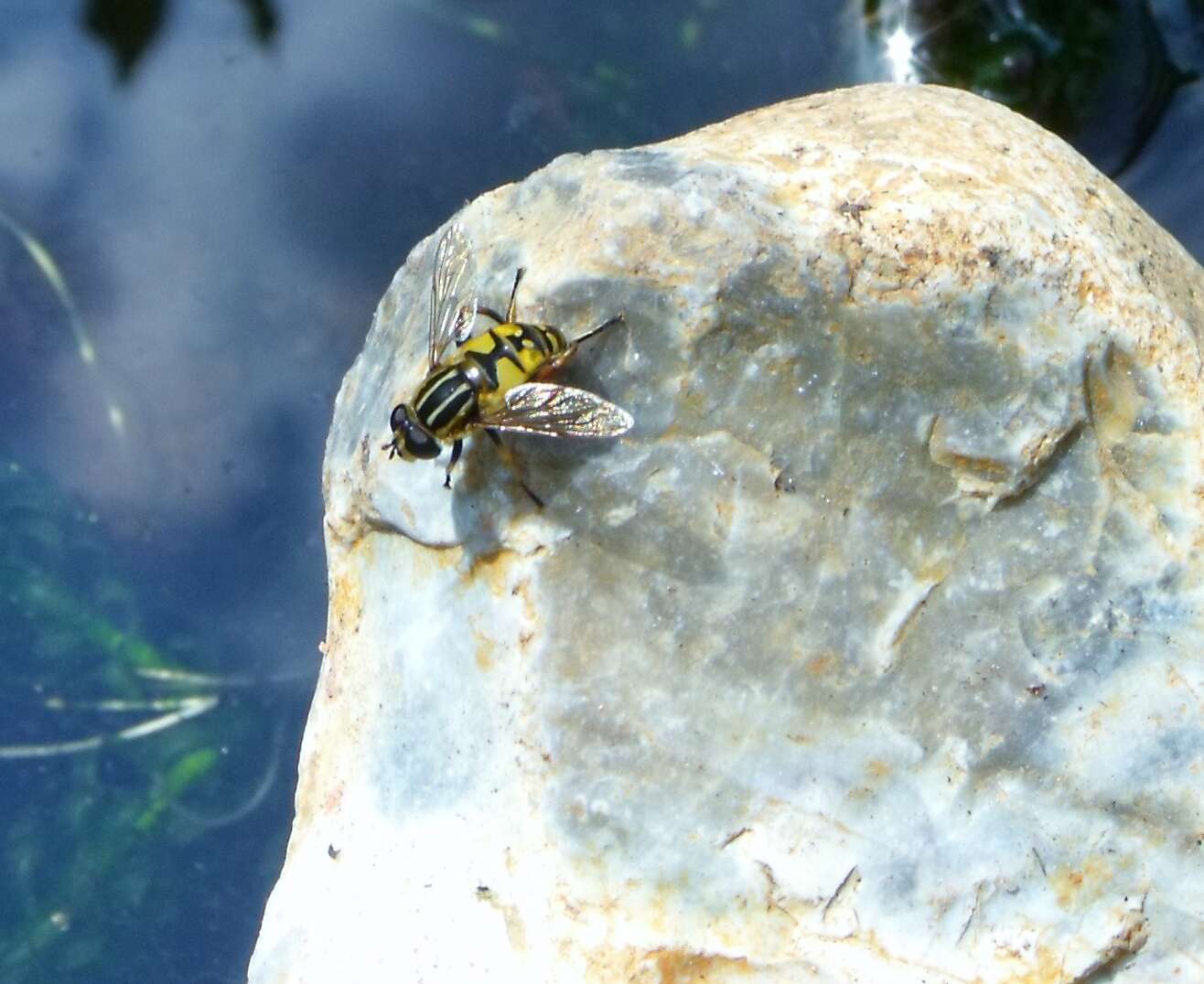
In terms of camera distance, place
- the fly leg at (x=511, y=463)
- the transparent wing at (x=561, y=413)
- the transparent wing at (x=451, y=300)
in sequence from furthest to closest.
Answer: the transparent wing at (x=451, y=300) → the fly leg at (x=511, y=463) → the transparent wing at (x=561, y=413)

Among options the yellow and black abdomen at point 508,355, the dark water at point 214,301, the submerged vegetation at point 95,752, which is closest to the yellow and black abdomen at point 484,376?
the yellow and black abdomen at point 508,355

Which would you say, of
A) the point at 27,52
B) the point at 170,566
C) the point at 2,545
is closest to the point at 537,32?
the point at 27,52

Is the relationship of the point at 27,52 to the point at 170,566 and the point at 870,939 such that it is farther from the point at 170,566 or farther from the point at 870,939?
the point at 870,939

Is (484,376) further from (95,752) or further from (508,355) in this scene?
(95,752)

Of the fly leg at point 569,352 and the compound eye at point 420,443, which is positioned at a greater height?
the fly leg at point 569,352

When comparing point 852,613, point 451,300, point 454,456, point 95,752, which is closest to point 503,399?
point 454,456

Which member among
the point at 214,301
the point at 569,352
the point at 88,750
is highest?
the point at 569,352

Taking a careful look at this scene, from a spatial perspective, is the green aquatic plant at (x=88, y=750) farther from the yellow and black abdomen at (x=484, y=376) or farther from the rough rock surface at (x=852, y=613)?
the yellow and black abdomen at (x=484, y=376)

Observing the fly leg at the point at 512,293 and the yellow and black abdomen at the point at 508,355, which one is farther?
the fly leg at the point at 512,293
